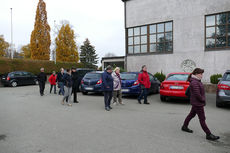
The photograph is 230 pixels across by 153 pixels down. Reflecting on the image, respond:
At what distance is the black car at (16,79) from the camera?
62.7 feet

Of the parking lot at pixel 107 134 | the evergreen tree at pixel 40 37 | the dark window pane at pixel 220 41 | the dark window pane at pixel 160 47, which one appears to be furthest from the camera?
the evergreen tree at pixel 40 37

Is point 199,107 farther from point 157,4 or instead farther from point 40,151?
point 157,4

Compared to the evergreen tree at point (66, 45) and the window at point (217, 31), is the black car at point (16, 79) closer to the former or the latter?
the window at point (217, 31)

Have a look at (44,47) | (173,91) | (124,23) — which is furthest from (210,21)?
(44,47)

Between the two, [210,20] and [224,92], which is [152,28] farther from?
[224,92]

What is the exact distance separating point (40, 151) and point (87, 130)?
1481 millimetres

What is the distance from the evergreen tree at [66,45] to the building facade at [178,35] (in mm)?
23586

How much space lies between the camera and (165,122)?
575 cm

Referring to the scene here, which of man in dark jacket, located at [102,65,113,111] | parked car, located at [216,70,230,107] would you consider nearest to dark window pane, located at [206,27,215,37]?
parked car, located at [216,70,230,107]

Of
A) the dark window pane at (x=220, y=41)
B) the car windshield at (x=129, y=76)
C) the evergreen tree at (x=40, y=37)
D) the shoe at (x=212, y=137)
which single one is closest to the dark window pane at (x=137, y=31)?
the dark window pane at (x=220, y=41)

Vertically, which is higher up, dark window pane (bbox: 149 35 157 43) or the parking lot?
dark window pane (bbox: 149 35 157 43)

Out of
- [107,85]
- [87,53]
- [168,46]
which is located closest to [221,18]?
[168,46]

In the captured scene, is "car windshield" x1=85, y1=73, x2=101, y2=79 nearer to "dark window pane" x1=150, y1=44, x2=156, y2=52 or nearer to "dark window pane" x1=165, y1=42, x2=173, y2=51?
"dark window pane" x1=150, y1=44, x2=156, y2=52

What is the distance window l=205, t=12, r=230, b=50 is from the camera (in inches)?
622
